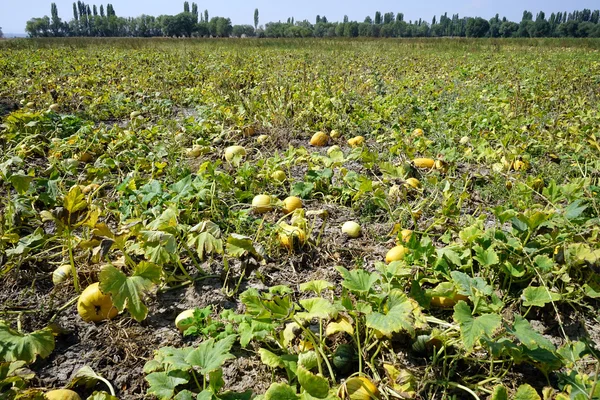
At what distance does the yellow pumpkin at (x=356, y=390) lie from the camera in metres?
1.35

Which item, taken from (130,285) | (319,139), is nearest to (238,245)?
(130,285)

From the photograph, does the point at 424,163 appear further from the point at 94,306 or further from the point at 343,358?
the point at 94,306

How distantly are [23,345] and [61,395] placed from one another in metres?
0.25

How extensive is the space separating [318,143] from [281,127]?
53 cm

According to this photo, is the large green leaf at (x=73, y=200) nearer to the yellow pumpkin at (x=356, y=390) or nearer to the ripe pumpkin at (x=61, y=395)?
the ripe pumpkin at (x=61, y=395)

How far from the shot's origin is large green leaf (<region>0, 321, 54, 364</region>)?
4.75 ft

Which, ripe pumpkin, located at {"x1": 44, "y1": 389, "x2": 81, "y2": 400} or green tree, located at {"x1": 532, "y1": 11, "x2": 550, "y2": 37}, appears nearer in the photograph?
ripe pumpkin, located at {"x1": 44, "y1": 389, "x2": 81, "y2": 400}

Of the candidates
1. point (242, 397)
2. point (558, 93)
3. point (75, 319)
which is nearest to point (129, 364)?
point (75, 319)

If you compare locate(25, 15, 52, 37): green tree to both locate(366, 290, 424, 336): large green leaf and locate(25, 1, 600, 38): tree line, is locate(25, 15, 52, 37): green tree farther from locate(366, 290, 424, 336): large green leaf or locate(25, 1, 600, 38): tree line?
locate(366, 290, 424, 336): large green leaf

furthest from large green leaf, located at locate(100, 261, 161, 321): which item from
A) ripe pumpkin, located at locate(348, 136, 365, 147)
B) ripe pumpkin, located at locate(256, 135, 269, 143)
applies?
ripe pumpkin, located at locate(348, 136, 365, 147)

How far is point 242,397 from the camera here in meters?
1.35

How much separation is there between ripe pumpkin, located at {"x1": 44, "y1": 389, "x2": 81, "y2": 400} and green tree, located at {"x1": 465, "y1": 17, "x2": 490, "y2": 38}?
12331 centimetres

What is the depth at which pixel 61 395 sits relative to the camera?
141 centimetres

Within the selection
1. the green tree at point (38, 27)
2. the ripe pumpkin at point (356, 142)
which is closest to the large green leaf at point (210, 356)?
the ripe pumpkin at point (356, 142)
